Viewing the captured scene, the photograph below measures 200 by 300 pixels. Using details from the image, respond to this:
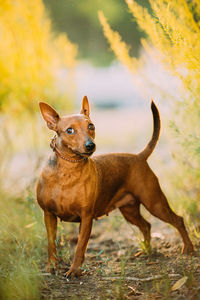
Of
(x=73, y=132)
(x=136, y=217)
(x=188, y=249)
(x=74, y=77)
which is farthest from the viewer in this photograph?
(x=74, y=77)

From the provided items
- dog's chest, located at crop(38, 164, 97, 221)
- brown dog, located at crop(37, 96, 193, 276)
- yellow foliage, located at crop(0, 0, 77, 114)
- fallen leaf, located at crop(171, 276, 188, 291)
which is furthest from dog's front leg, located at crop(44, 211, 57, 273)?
yellow foliage, located at crop(0, 0, 77, 114)

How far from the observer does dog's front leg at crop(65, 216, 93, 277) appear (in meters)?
2.62

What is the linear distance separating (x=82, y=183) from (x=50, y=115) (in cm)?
52

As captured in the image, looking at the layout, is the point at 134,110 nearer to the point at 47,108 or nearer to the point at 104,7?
the point at 104,7

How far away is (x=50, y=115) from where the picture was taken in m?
2.72

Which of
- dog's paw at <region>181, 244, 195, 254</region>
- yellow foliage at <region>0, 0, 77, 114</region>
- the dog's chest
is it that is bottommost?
dog's paw at <region>181, 244, 195, 254</region>

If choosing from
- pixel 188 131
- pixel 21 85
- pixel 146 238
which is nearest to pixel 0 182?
pixel 21 85

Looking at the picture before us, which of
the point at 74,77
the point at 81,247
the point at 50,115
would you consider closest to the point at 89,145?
the point at 50,115

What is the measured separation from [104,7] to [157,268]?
293 centimetres

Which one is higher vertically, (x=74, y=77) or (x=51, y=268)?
(x=74, y=77)

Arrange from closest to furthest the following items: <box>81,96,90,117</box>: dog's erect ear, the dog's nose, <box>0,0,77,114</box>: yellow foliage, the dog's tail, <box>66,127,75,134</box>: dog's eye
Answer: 1. the dog's nose
2. <box>66,127,75,134</box>: dog's eye
3. <box>81,96,90,117</box>: dog's erect ear
4. the dog's tail
5. <box>0,0,77,114</box>: yellow foliage

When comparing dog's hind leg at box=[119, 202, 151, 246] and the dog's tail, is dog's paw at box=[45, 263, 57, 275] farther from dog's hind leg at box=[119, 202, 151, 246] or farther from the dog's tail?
the dog's tail

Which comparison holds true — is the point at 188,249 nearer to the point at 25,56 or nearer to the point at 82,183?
the point at 82,183

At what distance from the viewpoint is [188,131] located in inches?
123
